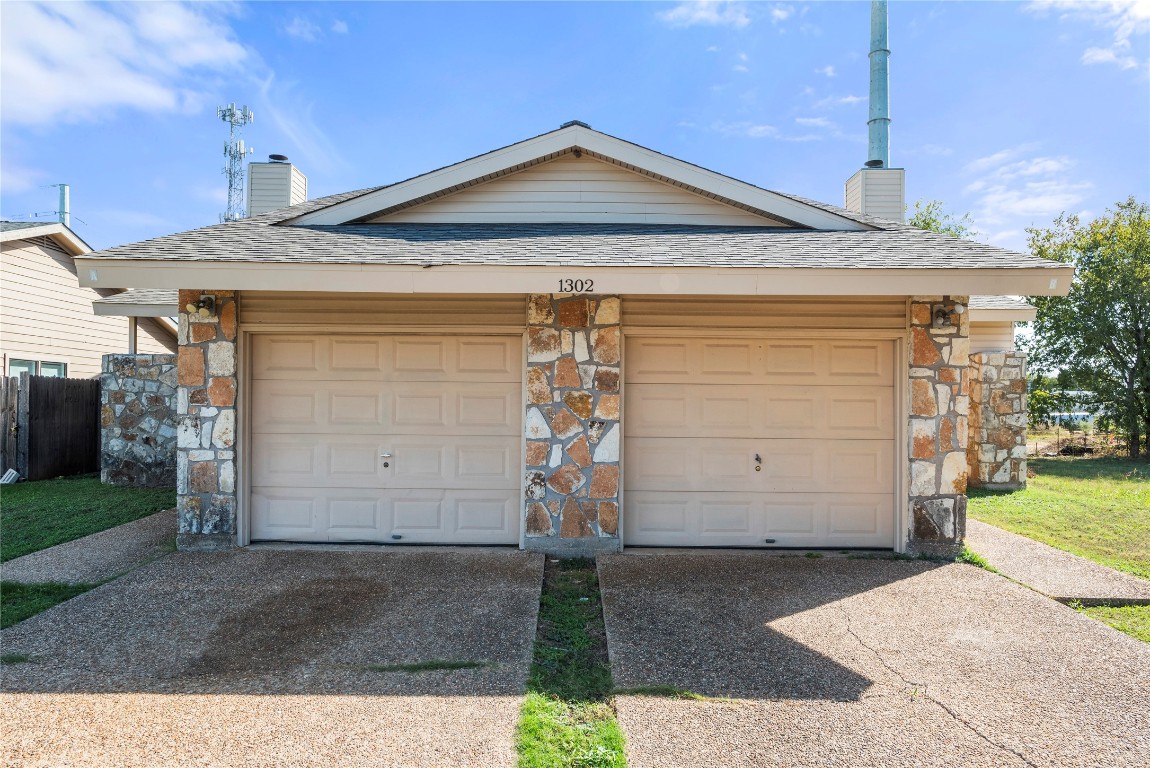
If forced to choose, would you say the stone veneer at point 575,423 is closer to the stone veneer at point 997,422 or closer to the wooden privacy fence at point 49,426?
the stone veneer at point 997,422

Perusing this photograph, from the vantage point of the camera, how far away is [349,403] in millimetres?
6363

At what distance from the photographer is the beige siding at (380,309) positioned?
20.3ft

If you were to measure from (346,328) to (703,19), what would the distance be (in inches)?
452

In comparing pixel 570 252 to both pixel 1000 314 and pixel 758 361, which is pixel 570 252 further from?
pixel 1000 314

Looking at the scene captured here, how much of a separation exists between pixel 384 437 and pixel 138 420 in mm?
6111

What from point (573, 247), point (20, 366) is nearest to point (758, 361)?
point (573, 247)

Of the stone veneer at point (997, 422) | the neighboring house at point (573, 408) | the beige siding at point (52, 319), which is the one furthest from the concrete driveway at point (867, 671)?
the beige siding at point (52, 319)

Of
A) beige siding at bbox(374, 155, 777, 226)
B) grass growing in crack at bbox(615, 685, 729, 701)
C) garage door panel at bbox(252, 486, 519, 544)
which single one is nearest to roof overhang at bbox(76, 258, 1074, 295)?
beige siding at bbox(374, 155, 777, 226)

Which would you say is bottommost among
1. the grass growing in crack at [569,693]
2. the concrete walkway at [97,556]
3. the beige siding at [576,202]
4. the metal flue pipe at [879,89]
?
the grass growing in crack at [569,693]

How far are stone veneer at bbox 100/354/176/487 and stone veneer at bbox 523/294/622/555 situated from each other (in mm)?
7078

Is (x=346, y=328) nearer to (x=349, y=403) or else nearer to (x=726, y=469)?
(x=349, y=403)

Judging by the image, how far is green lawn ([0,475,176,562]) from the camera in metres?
6.64

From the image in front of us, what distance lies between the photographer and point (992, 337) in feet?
37.3

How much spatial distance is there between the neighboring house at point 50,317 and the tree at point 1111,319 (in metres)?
21.8
